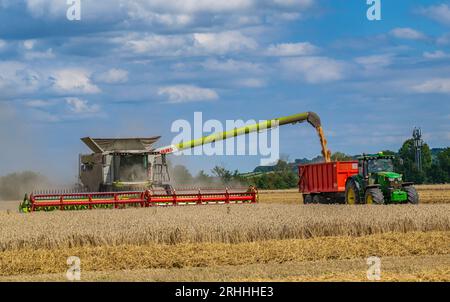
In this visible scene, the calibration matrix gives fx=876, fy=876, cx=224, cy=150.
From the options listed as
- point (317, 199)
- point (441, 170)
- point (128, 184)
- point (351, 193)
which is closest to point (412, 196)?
point (351, 193)

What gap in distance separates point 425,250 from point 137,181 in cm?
1670

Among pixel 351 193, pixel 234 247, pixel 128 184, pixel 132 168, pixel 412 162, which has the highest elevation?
pixel 412 162

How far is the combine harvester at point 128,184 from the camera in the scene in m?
29.2

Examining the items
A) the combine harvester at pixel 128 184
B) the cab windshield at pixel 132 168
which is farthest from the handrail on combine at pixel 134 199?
the cab windshield at pixel 132 168

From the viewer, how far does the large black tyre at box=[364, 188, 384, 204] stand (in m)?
26.4

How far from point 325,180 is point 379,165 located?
4393 mm

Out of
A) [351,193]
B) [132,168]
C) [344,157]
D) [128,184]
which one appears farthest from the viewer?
[344,157]

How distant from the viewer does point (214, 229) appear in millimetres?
17984

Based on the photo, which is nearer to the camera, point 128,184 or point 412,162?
point 128,184

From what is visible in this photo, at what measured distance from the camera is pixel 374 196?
26.5m

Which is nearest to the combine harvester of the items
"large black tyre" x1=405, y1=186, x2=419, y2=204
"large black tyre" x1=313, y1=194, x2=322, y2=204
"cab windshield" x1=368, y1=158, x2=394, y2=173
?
"large black tyre" x1=313, y1=194, x2=322, y2=204

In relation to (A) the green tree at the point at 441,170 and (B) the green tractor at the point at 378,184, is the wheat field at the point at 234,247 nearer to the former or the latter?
(B) the green tractor at the point at 378,184

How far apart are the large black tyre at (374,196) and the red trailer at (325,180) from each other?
10.0 feet

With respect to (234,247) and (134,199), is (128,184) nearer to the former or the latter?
(134,199)
